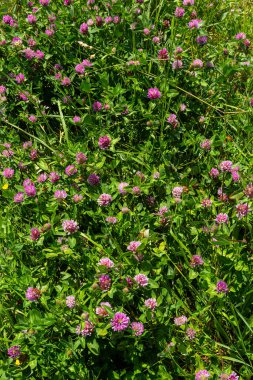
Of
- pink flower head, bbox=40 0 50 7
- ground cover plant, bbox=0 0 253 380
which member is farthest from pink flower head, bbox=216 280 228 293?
pink flower head, bbox=40 0 50 7

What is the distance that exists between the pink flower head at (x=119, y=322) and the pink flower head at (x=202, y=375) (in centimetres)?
35

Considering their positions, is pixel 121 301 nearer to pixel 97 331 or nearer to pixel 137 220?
pixel 97 331

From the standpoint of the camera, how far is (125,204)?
215cm

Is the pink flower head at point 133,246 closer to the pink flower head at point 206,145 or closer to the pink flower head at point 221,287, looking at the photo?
the pink flower head at point 221,287

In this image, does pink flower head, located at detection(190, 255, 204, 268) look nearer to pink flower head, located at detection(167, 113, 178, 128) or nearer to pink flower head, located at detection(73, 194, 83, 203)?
pink flower head, located at detection(73, 194, 83, 203)

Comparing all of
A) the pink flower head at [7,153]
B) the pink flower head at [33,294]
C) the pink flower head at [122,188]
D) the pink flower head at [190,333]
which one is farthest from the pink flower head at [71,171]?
the pink flower head at [190,333]

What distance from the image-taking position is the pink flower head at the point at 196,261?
79.9 inches

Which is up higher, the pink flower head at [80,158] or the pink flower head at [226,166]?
the pink flower head at [226,166]

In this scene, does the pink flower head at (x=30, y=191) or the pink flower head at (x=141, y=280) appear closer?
the pink flower head at (x=141, y=280)

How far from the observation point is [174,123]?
2.52 metres

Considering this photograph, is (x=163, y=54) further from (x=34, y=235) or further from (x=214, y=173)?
(x=34, y=235)

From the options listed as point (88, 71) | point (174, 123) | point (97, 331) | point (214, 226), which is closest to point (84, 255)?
point (97, 331)

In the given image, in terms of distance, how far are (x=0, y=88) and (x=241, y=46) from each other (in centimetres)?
154

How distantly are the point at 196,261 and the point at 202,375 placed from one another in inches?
19.3
